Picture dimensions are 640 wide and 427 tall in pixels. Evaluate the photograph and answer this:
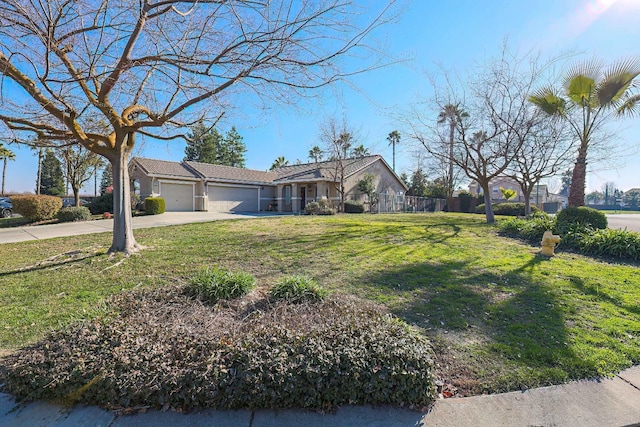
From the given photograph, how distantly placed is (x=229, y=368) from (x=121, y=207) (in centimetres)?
630

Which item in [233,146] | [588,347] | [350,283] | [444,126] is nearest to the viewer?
[588,347]

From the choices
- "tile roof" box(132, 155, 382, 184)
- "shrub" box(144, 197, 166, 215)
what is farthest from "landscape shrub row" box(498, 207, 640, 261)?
"shrub" box(144, 197, 166, 215)

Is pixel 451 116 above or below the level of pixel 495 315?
above

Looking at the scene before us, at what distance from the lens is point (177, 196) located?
21875 mm

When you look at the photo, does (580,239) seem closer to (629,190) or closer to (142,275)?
(142,275)

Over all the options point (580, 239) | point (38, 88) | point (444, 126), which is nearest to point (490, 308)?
point (580, 239)

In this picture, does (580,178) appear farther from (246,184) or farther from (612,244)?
(246,184)

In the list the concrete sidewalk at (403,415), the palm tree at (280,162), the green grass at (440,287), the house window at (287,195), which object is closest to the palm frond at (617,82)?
the green grass at (440,287)

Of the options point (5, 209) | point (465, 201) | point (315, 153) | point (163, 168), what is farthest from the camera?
point (315, 153)

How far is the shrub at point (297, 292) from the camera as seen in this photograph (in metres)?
3.75

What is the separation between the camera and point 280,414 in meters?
2.18

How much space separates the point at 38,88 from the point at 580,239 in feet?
43.0

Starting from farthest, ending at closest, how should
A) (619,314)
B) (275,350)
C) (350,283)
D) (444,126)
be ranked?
(444,126)
(350,283)
(619,314)
(275,350)

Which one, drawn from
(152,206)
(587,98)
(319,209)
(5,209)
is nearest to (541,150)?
(587,98)
